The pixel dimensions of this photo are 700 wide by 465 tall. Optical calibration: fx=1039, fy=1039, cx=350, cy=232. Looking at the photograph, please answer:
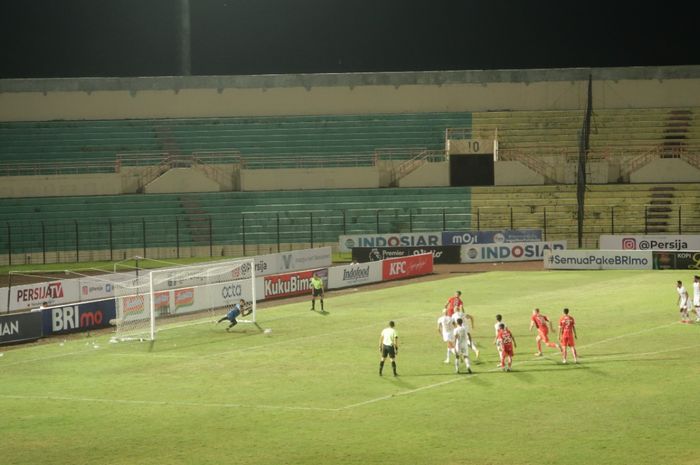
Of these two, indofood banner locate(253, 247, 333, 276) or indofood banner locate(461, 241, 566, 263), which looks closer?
indofood banner locate(253, 247, 333, 276)

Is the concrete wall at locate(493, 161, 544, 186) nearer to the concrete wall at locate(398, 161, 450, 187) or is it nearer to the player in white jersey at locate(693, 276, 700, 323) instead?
the concrete wall at locate(398, 161, 450, 187)

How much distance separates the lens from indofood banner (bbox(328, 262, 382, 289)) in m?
58.6

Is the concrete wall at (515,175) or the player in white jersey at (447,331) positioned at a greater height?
the concrete wall at (515,175)

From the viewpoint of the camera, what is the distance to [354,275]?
60156mm

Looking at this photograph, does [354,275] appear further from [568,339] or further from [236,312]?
[568,339]

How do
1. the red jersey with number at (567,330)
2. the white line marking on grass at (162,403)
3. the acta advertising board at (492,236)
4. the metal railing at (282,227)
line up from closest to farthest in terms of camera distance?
the white line marking on grass at (162,403) → the red jersey with number at (567,330) → the metal railing at (282,227) → the acta advertising board at (492,236)

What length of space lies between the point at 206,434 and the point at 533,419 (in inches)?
304

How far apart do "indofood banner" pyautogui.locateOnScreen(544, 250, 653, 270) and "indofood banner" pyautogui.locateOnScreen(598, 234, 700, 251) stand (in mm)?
4606

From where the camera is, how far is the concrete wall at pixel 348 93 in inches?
3184

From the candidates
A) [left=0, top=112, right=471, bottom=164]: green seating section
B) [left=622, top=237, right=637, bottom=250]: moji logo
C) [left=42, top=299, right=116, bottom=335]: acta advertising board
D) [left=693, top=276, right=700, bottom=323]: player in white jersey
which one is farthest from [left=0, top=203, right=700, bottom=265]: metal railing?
[left=693, top=276, right=700, bottom=323]: player in white jersey

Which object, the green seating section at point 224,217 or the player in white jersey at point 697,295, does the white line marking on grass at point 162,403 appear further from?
the green seating section at point 224,217

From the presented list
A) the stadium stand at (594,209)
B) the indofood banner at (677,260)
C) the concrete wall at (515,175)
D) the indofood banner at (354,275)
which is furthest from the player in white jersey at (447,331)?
the concrete wall at (515,175)

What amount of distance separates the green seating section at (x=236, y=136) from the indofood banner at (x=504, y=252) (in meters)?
13.4

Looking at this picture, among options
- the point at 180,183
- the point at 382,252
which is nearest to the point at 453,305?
the point at 382,252
